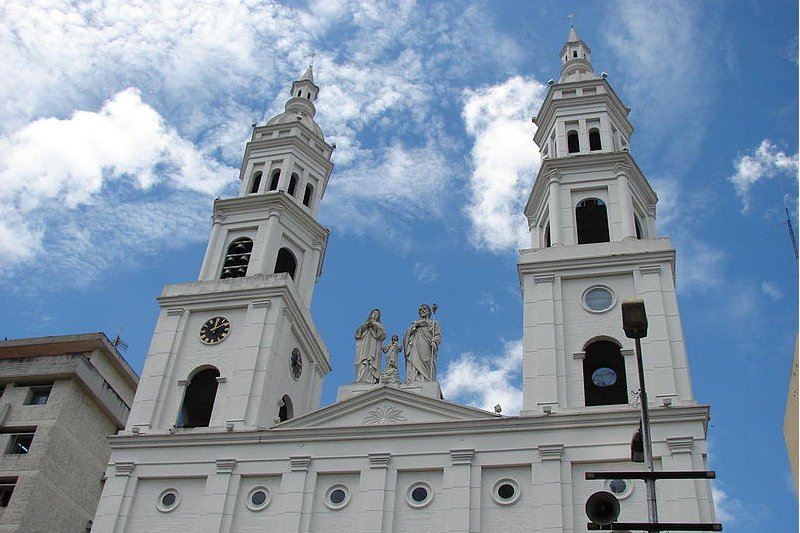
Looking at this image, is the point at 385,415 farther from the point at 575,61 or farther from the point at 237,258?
the point at 575,61

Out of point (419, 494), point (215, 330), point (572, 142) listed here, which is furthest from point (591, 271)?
point (215, 330)

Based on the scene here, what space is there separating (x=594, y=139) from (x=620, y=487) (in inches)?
639

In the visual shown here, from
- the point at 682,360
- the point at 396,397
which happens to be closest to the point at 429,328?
the point at 396,397

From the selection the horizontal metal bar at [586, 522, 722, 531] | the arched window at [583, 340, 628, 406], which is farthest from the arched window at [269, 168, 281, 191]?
the horizontal metal bar at [586, 522, 722, 531]

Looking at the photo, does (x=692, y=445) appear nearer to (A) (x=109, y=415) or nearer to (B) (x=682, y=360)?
(B) (x=682, y=360)

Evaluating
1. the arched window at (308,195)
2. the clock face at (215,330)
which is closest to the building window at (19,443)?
the clock face at (215,330)

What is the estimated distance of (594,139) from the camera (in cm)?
3722

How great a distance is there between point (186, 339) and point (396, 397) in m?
Result: 8.74

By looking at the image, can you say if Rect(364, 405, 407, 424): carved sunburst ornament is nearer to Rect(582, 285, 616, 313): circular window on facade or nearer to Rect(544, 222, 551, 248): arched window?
Rect(582, 285, 616, 313): circular window on facade

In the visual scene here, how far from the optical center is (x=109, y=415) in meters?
40.6

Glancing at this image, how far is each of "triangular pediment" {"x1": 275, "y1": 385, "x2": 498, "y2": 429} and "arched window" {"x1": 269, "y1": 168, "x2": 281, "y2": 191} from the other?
1255cm

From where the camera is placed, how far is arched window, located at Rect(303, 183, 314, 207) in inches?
1566

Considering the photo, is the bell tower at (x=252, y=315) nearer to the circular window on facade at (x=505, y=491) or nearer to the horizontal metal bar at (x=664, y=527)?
the circular window on facade at (x=505, y=491)

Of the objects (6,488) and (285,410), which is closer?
(285,410)
